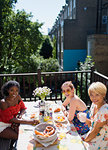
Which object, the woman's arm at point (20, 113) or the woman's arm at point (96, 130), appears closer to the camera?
the woman's arm at point (96, 130)

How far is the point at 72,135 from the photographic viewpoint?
1677 millimetres

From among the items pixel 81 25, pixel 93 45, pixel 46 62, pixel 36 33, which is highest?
pixel 81 25

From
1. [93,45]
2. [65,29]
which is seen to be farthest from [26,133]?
[65,29]

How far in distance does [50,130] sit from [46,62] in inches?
661

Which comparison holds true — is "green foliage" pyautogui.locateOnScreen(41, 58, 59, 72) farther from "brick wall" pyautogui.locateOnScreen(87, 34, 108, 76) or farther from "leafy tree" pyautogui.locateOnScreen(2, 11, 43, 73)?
"brick wall" pyautogui.locateOnScreen(87, 34, 108, 76)

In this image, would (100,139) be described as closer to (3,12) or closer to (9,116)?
(9,116)

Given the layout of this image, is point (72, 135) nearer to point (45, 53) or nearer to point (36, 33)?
point (36, 33)

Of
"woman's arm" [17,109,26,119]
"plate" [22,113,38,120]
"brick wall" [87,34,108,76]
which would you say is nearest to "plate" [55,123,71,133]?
"plate" [22,113,38,120]

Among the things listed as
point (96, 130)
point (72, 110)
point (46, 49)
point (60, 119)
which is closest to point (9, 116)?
point (60, 119)

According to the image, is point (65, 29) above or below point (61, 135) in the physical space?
above

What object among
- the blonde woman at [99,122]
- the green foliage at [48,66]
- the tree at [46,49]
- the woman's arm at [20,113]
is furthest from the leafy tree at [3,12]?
the tree at [46,49]

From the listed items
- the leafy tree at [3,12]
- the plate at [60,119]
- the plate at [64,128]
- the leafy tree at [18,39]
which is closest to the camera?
the plate at [64,128]

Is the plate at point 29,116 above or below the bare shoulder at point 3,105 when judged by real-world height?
below

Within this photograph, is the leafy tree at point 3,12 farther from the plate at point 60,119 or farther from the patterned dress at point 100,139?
the patterned dress at point 100,139
